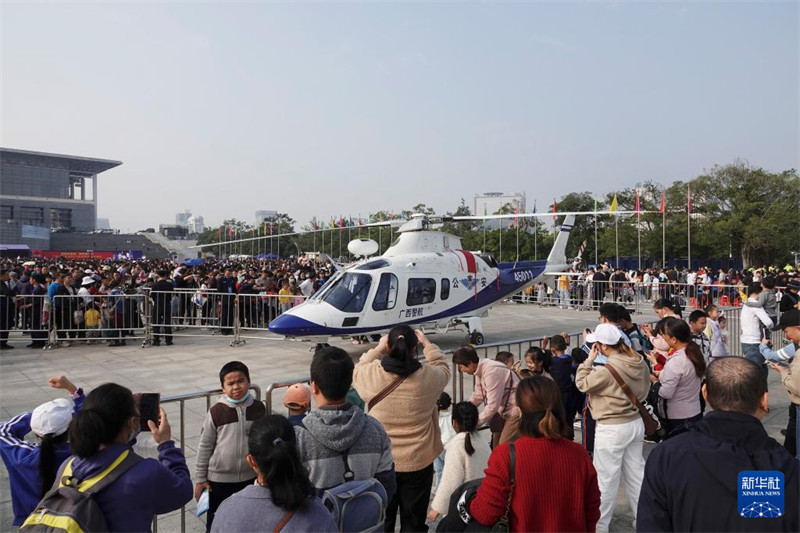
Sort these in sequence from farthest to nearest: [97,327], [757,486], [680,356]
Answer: [97,327]
[680,356]
[757,486]

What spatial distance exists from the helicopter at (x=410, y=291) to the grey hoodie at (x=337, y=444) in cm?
772

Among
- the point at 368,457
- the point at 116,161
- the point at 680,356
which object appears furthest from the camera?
the point at 116,161

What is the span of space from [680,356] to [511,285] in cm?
909

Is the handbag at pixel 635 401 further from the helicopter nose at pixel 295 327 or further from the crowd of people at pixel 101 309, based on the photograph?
the crowd of people at pixel 101 309

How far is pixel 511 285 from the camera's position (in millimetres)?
13922

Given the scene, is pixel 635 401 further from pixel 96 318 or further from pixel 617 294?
pixel 617 294

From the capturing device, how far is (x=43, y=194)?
9806 cm

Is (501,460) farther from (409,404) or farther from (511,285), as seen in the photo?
(511,285)

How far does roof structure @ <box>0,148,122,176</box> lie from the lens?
311 ft

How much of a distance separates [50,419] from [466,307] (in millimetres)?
10517

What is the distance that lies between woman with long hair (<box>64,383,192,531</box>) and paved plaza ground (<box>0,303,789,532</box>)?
2525 mm

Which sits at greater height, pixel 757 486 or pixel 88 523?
pixel 757 486

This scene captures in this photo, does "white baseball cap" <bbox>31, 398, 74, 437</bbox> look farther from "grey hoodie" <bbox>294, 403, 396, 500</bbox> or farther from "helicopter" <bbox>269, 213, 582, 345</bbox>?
"helicopter" <bbox>269, 213, 582, 345</bbox>

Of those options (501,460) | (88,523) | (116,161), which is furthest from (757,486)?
(116,161)
